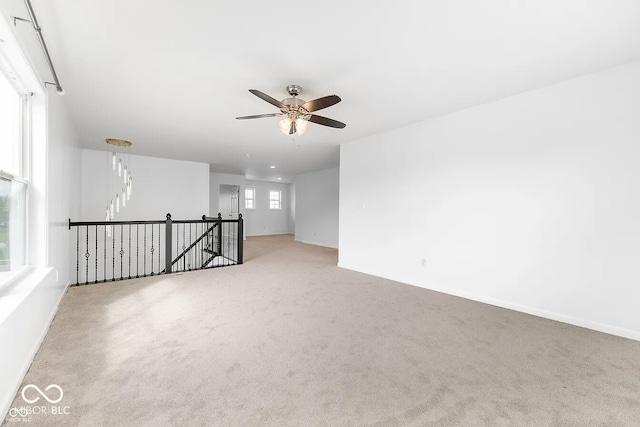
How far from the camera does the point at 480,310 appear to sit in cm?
308

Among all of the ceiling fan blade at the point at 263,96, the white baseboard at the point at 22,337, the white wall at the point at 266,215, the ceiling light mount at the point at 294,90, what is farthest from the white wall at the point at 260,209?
the ceiling fan blade at the point at 263,96

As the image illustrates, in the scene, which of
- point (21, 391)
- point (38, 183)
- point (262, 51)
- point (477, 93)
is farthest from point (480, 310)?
point (38, 183)

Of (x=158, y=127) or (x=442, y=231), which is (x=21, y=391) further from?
(x=442, y=231)

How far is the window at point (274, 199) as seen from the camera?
11.4m

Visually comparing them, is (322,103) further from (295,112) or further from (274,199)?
(274,199)

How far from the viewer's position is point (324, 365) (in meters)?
1.94

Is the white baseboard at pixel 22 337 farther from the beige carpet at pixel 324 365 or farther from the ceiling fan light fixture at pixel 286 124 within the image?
the ceiling fan light fixture at pixel 286 124

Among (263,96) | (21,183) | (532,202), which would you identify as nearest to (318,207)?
(532,202)

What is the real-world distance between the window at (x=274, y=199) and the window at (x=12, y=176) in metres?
9.11

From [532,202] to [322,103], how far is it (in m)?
2.60

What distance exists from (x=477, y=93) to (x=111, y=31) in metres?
3.55

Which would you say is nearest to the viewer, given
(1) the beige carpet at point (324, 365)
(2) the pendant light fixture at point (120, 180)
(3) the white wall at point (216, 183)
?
(1) the beige carpet at point (324, 365)

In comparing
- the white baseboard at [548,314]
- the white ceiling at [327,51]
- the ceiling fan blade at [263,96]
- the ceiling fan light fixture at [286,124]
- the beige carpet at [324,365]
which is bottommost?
the beige carpet at [324,365]

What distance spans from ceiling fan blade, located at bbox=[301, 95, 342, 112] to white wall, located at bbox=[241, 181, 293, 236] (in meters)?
8.25
